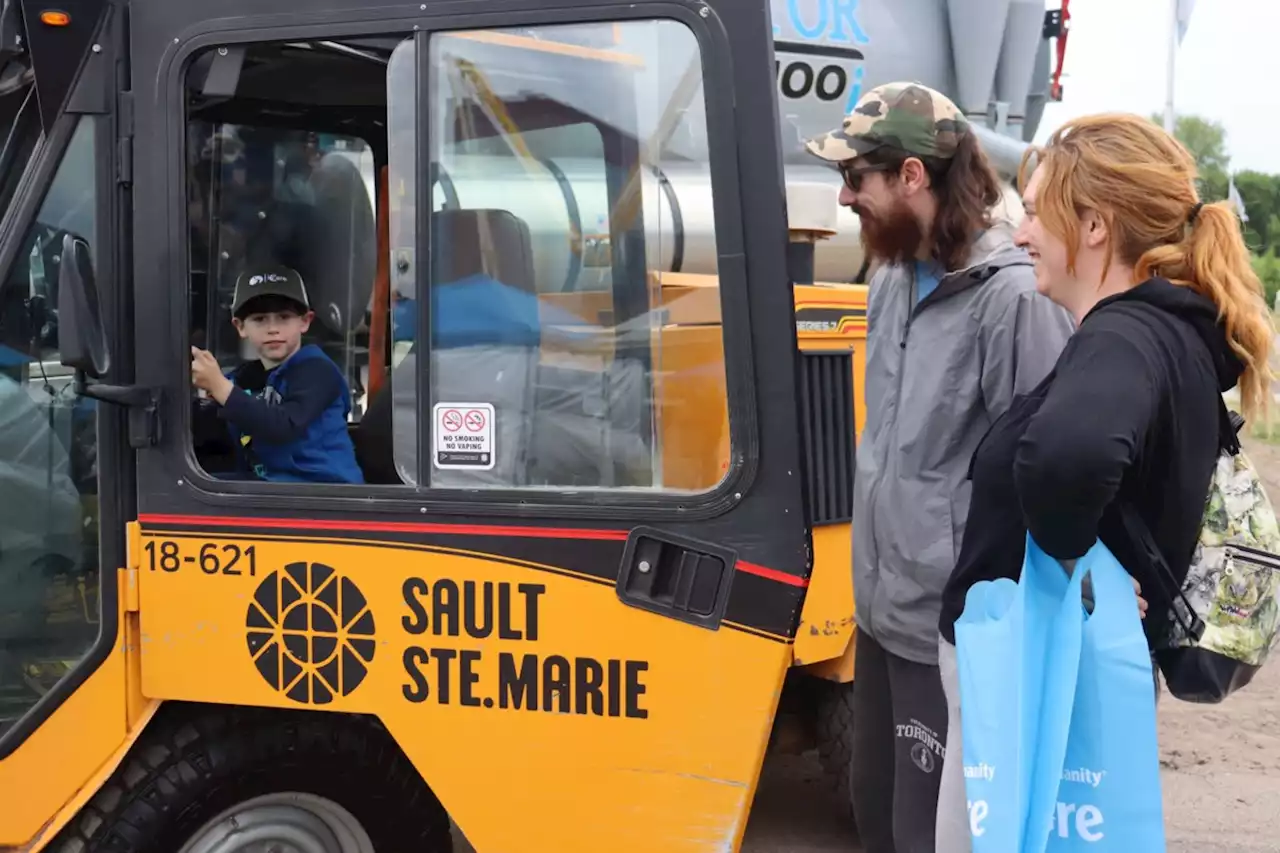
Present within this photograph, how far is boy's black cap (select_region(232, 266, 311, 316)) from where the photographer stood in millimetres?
3074

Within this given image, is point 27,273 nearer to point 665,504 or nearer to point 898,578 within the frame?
point 665,504

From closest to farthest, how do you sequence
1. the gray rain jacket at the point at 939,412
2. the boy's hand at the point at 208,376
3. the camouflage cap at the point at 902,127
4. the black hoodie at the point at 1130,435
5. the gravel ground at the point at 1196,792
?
the black hoodie at the point at 1130,435 < the gray rain jacket at the point at 939,412 < the camouflage cap at the point at 902,127 < the boy's hand at the point at 208,376 < the gravel ground at the point at 1196,792

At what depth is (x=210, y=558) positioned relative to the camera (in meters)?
2.44

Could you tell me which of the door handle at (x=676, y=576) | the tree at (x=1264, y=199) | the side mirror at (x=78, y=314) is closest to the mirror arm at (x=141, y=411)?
the side mirror at (x=78, y=314)

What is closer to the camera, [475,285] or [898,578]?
[898,578]

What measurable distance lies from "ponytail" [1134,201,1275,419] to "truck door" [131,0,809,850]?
0.73 meters

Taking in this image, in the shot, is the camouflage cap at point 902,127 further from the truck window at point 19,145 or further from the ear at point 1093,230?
the truck window at point 19,145

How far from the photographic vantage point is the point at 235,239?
3322 mm

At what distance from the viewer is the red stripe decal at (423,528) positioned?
2.27 meters

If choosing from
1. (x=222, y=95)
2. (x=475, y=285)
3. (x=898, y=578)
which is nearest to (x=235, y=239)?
(x=222, y=95)

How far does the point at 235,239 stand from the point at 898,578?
6.68 ft

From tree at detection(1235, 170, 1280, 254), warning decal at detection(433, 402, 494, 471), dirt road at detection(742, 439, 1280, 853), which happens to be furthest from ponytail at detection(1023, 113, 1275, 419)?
tree at detection(1235, 170, 1280, 254)

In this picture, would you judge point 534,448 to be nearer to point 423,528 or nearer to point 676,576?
point 423,528

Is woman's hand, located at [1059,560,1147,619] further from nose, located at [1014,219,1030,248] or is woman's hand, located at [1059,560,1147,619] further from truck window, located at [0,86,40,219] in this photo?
truck window, located at [0,86,40,219]
